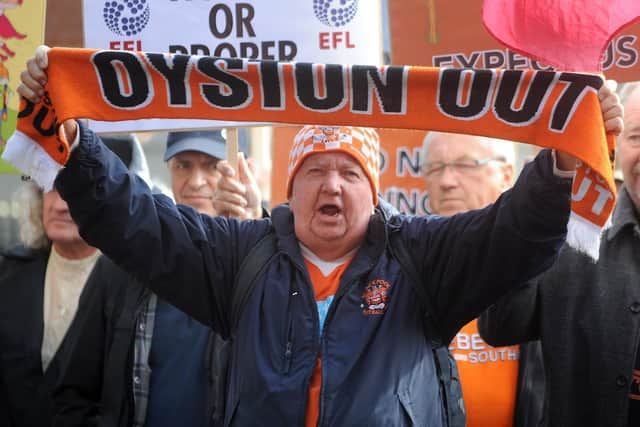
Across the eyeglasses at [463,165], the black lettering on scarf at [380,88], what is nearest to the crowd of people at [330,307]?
the black lettering on scarf at [380,88]

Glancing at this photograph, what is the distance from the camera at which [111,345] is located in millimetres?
3432

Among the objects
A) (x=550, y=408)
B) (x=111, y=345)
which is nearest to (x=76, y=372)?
(x=111, y=345)

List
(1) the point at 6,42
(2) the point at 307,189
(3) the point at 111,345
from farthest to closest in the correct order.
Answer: (1) the point at 6,42
(3) the point at 111,345
(2) the point at 307,189

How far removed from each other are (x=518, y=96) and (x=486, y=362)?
4.51 feet

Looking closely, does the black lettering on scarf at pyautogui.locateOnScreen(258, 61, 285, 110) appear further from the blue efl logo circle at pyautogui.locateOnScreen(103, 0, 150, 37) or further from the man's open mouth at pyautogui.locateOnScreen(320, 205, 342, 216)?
the blue efl logo circle at pyautogui.locateOnScreen(103, 0, 150, 37)

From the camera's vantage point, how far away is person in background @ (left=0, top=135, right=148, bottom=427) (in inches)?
152

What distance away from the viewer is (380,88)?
2.73 metres

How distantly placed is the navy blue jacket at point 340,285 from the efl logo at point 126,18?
110cm

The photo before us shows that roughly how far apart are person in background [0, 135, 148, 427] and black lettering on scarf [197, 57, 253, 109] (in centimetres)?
117

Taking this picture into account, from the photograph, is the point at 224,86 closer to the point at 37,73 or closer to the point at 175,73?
the point at 175,73

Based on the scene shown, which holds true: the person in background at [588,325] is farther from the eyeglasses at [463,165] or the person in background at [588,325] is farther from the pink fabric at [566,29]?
the eyeglasses at [463,165]

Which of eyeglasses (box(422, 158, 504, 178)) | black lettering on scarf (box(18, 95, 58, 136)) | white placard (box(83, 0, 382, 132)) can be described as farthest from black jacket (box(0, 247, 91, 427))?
eyeglasses (box(422, 158, 504, 178))

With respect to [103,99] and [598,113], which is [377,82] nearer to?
[598,113]

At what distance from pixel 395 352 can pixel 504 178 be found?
1895mm
